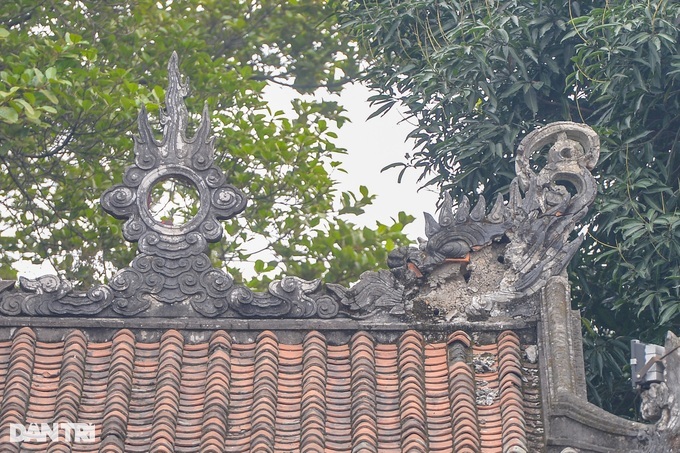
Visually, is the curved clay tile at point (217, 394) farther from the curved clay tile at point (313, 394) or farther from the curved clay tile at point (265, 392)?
the curved clay tile at point (313, 394)

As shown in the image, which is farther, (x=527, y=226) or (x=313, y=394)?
(x=527, y=226)

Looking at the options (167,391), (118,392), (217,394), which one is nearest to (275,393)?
(217,394)

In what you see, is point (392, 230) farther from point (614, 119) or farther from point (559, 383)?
point (559, 383)

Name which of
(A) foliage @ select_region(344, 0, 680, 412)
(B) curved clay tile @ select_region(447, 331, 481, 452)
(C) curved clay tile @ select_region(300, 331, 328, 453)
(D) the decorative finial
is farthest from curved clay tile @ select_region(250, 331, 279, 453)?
(A) foliage @ select_region(344, 0, 680, 412)

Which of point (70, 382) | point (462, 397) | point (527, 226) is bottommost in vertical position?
point (462, 397)

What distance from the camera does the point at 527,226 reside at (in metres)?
10.9

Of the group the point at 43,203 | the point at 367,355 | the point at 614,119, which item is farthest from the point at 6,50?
the point at 367,355

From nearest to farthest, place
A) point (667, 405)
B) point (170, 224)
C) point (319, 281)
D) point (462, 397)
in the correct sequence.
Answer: point (667, 405)
point (462, 397)
point (319, 281)
point (170, 224)

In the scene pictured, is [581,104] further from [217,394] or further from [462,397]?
[217,394]

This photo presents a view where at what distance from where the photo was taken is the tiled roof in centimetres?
984

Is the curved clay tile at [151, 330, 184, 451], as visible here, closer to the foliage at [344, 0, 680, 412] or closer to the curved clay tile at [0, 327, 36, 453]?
the curved clay tile at [0, 327, 36, 453]

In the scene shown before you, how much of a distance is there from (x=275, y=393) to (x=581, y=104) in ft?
23.4

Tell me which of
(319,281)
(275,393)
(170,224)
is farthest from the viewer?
(170,224)

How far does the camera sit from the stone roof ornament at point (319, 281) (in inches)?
425
